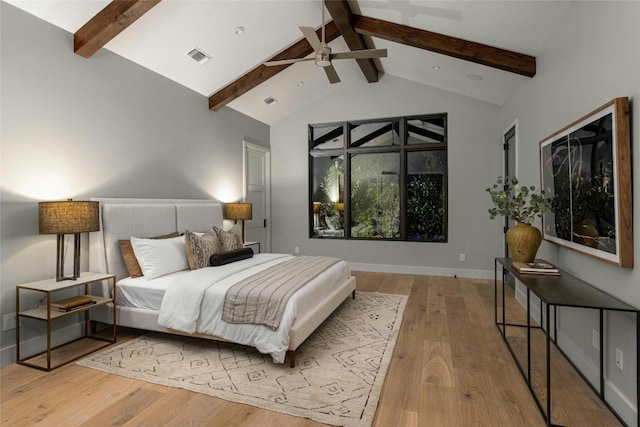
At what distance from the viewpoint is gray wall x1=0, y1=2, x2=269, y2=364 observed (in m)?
2.69

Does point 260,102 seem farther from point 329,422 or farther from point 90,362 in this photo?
point 329,422

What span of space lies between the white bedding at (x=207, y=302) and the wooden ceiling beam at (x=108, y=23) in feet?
7.29

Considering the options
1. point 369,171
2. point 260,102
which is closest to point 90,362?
point 260,102

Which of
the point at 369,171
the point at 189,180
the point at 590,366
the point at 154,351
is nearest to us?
the point at 590,366

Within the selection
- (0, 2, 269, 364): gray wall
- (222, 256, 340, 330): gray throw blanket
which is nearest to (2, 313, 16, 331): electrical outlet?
(0, 2, 269, 364): gray wall

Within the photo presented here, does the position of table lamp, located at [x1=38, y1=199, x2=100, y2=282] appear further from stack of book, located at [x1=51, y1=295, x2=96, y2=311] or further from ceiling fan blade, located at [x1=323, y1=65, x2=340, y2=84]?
ceiling fan blade, located at [x1=323, y1=65, x2=340, y2=84]

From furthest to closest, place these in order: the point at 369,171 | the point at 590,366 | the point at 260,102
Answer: the point at 369,171
the point at 260,102
the point at 590,366

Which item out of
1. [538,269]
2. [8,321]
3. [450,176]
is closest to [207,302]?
[8,321]

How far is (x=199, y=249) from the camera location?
11.9ft

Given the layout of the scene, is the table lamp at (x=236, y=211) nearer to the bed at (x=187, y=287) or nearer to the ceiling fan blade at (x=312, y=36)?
the bed at (x=187, y=287)

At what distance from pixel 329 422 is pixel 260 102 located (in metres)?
5.09

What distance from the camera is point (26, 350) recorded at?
9.05ft

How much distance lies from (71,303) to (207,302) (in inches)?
42.6

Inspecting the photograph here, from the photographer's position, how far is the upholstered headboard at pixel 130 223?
3.23 meters
